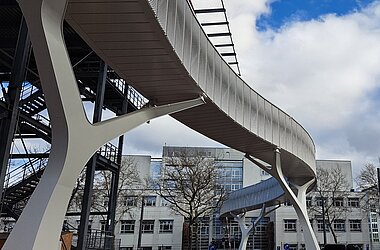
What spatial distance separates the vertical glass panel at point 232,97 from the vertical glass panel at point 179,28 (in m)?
5.11

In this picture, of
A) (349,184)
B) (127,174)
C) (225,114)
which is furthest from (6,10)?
(349,184)

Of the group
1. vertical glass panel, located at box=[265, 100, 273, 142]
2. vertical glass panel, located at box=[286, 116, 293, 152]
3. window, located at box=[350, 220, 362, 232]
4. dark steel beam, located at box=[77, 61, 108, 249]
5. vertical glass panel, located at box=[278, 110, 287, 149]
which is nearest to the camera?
dark steel beam, located at box=[77, 61, 108, 249]

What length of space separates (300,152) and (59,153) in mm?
17918

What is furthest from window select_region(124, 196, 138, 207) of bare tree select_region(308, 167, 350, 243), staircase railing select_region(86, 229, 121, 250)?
staircase railing select_region(86, 229, 121, 250)

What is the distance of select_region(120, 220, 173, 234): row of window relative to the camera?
60.6m

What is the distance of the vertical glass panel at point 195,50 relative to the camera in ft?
39.0

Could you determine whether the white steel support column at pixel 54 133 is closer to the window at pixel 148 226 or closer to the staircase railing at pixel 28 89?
the staircase railing at pixel 28 89

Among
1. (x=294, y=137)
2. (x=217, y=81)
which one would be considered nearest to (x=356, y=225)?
(x=294, y=137)

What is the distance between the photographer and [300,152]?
907 inches

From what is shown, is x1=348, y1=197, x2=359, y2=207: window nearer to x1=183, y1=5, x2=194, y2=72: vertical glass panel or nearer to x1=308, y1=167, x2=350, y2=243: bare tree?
x1=308, y1=167, x2=350, y2=243: bare tree

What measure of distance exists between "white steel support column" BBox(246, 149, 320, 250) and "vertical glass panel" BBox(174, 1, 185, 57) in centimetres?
1101

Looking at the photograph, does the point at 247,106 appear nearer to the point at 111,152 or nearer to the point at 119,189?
the point at 111,152

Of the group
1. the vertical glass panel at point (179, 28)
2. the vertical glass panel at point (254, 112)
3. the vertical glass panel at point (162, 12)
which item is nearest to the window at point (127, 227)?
the vertical glass panel at point (254, 112)

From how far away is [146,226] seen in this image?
203 feet
